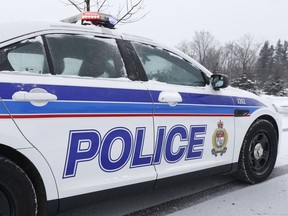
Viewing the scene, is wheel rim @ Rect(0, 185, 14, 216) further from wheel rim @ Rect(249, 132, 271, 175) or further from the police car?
wheel rim @ Rect(249, 132, 271, 175)

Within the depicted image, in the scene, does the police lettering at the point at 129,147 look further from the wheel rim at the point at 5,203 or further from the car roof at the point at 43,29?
the car roof at the point at 43,29

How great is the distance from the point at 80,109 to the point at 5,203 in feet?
2.50

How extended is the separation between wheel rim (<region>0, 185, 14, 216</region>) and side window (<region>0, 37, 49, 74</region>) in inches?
30.5

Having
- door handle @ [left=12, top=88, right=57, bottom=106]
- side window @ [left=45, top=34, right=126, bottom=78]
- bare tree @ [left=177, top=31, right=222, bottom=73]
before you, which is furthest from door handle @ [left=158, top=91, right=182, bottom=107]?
bare tree @ [left=177, top=31, right=222, bottom=73]

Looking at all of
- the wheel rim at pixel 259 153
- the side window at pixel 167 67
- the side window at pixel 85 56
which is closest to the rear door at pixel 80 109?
the side window at pixel 85 56

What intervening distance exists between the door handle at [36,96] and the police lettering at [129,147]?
0.29 m

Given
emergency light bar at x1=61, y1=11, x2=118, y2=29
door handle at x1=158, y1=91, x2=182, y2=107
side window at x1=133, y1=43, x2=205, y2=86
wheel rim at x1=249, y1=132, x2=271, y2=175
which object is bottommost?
wheel rim at x1=249, y1=132, x2=271, y2=175

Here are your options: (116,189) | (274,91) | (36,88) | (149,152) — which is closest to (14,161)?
(36,88)

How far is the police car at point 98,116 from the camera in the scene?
2236 millimetres

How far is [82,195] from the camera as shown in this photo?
2521 mm

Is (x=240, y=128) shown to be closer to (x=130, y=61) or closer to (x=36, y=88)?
(x=130, y=61)

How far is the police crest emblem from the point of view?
3.45m

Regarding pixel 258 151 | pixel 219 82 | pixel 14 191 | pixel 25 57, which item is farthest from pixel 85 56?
pixel 258 151

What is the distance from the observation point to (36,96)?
87.9 inches
